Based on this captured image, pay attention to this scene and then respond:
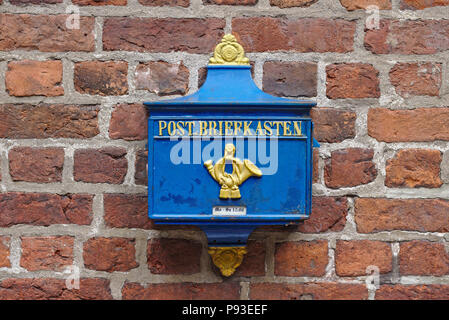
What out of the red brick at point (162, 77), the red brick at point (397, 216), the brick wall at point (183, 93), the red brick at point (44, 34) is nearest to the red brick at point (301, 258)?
the brick wall at point (183, 93)

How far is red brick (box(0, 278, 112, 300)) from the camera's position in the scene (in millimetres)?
1026

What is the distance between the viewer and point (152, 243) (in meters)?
1.03

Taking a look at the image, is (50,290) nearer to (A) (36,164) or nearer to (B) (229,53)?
(A) (36,164)

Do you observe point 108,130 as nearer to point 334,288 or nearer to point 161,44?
point 161,44

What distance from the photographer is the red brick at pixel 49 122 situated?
3.30 ft

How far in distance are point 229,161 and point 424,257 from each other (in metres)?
0.53

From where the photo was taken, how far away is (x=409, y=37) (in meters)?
1.00

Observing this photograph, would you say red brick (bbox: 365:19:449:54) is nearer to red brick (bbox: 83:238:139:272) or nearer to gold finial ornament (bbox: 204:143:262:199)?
gold finial ornament (bbox: 204:143:262:199)

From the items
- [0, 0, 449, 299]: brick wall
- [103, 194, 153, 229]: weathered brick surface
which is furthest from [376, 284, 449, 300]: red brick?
[103, 194, 153, 229]: weathered brick surface

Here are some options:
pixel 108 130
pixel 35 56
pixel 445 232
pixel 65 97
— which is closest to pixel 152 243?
pixel 108 130

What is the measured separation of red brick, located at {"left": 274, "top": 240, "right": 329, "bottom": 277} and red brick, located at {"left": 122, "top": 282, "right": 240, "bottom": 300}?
0.12 m

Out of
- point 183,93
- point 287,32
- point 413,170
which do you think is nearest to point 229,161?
point 183,93

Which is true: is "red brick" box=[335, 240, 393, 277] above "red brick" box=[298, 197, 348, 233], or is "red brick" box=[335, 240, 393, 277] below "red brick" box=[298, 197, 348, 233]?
below

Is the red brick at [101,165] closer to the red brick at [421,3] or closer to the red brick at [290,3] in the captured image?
the red brick at [290,3]
